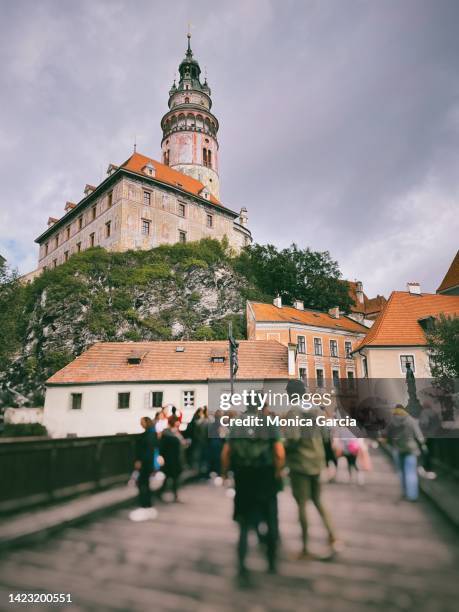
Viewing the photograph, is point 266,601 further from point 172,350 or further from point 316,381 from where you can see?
point 316,381

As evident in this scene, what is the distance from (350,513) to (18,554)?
13.5 feet

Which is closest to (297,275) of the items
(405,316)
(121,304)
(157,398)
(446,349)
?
(405,316)

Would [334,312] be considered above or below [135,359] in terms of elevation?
above

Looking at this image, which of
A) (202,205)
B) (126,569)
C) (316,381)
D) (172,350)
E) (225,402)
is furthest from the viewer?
(202,205)

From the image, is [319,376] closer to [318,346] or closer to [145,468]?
[318,346]

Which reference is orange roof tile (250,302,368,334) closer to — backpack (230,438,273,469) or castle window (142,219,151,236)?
castle window (142,219,151,236)

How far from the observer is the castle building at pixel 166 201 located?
44.6 meters

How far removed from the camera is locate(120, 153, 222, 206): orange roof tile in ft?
158

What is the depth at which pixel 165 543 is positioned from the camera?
15.5ft

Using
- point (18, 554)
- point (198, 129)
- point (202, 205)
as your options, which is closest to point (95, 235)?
point (202, 205)

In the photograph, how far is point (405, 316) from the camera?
109 feet

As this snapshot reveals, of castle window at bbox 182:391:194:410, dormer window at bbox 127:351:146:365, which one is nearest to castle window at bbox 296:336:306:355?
castle window at bbox 182:391:194:410

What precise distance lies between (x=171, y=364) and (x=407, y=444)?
66.9 feet

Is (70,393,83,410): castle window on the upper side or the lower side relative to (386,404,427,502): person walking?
upper
